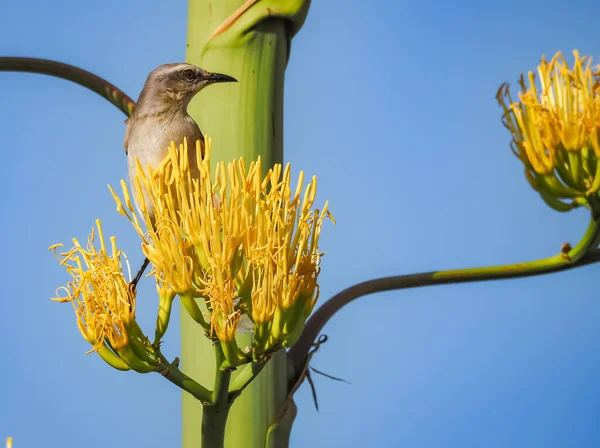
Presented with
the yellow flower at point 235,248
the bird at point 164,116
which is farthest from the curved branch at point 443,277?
the yellow flower at point 235,248

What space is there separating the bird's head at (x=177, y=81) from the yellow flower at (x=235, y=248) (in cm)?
51

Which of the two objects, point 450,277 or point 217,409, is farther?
point 450,277

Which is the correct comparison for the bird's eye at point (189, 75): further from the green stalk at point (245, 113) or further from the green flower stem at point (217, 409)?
the green flower stem at point (217, 409)

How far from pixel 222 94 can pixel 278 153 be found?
0.55ft

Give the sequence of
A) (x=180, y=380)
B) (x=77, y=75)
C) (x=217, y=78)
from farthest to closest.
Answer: (x=77, y=75)
(x=217, y=78)
(x=180, y=380)

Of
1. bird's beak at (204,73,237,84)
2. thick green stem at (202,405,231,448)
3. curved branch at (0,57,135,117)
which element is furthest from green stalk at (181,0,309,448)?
thick green stem at (202,405,231,448)

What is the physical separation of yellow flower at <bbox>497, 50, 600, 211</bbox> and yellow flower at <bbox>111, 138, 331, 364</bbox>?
0.80 metres

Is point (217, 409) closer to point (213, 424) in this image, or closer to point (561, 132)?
point (213, 424)

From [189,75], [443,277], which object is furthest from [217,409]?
[189,75]

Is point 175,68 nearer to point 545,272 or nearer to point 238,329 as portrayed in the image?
point 238,329

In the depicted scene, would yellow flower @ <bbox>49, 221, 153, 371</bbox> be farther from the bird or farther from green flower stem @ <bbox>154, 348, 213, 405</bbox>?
the bird

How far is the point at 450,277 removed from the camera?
65.4 inches

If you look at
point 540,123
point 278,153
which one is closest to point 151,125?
point 278,153

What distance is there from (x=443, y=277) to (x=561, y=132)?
42 centimetres
